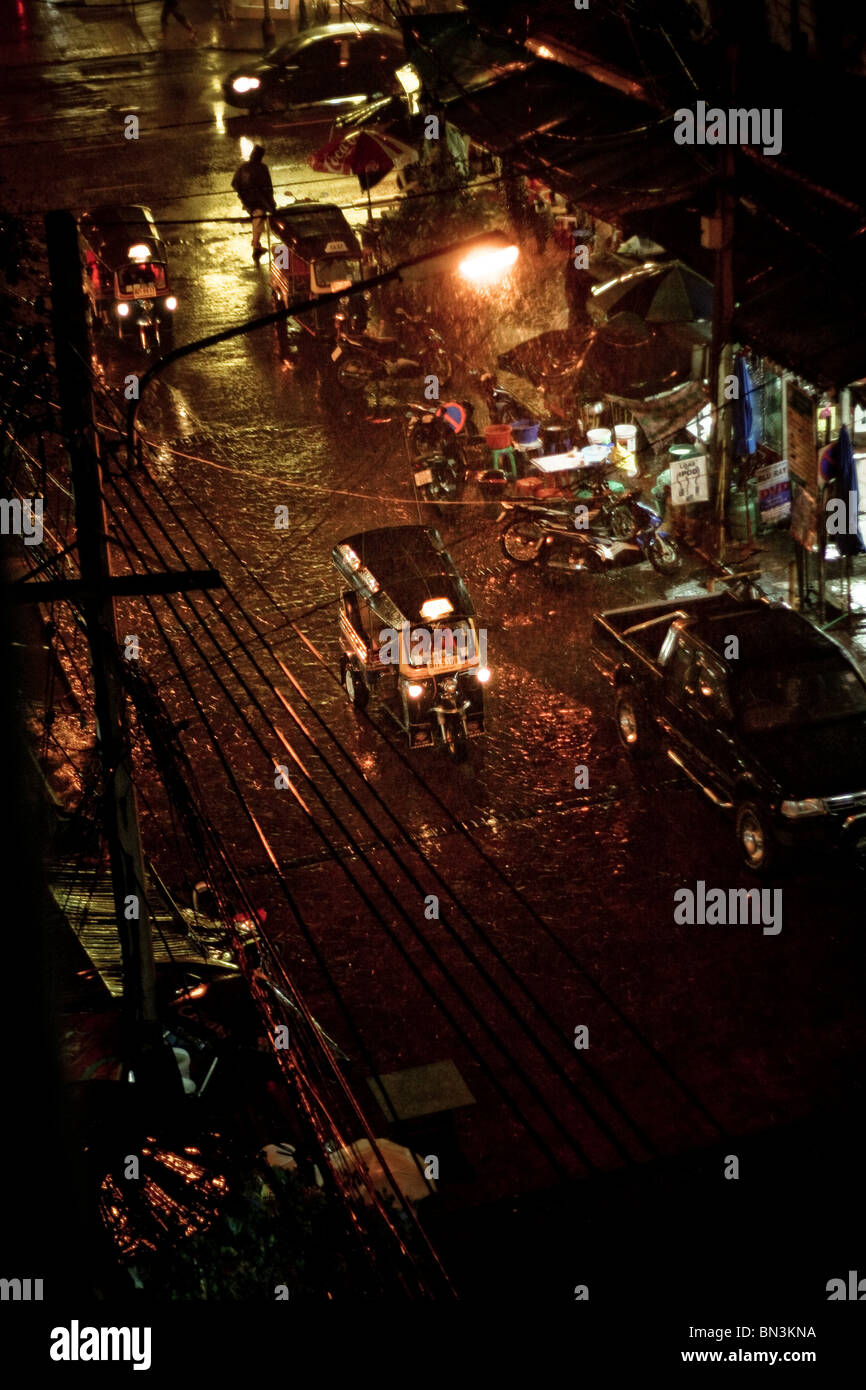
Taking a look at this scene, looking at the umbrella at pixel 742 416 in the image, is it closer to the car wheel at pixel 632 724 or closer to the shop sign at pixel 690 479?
the shop sign at pixel 690 479

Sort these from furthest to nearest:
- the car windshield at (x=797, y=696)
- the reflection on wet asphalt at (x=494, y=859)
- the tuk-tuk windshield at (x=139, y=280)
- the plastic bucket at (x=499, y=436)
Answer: the tuk-tuk windshield at (x=139, y=280)
the plastic bucket at (x=499, y=436)
the car windshield at (x=797, y=696)
the reflection on wet asphalt at (x=494, y=859)

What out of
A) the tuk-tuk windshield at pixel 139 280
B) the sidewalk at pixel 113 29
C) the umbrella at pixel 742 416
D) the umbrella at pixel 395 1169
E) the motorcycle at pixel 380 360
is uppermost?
the sidewalk at pixel 113 29

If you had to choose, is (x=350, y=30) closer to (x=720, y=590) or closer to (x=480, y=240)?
(x=720, y=590)

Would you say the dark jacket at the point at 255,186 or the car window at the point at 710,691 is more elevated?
the dark jacket at the point at 255,186

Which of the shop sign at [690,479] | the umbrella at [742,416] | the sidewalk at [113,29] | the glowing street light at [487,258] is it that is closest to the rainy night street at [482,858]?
the shop sign at [690,479]

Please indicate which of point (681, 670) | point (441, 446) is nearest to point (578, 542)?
point (441, 446)

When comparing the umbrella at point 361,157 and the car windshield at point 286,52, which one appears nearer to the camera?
the umbrella at point 361,157
